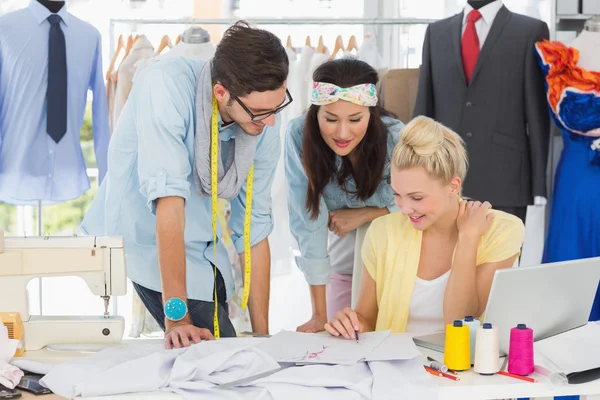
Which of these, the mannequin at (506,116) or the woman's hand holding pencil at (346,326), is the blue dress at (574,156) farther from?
the woman's hand holding pencil at (346,326)

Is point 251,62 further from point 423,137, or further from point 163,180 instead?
point 423,137

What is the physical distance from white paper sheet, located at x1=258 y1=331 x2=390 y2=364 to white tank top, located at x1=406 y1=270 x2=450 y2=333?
1.12 feet

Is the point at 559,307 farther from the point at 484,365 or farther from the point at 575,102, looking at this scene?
the point at 575,102

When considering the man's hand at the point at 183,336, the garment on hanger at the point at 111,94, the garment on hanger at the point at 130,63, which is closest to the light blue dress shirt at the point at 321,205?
the man's hand at the point at 183,336

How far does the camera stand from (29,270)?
216cm

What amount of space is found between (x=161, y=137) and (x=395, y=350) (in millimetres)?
857

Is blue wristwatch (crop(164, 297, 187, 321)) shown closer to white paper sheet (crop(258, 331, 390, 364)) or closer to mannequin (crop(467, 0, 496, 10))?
white paper sheet (crop(258, 331, 390, 364))

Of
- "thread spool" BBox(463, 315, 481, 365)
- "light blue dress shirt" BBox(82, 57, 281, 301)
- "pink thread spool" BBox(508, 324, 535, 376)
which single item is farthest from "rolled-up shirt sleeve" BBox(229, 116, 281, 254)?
"pink thread spool" BBox(508, 324, 535, 376)

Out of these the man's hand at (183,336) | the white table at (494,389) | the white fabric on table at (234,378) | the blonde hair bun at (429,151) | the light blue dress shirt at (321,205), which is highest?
the blonde hair bun at (429,151)

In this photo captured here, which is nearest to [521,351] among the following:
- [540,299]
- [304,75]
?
[540,299]

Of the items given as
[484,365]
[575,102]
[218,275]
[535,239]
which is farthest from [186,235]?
[535,239]

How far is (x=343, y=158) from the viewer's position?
3.00 m

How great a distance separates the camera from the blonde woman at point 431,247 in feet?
8.11

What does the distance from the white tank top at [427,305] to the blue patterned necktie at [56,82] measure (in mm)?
1908
